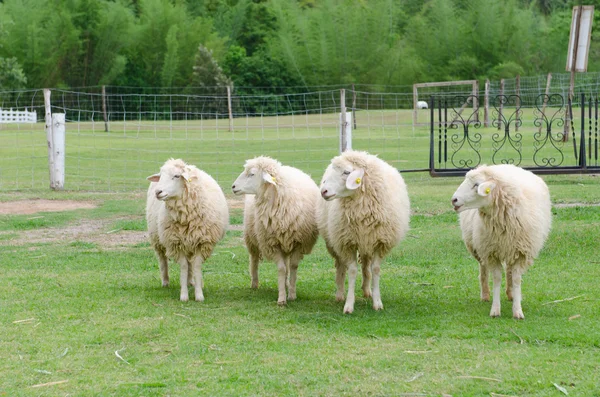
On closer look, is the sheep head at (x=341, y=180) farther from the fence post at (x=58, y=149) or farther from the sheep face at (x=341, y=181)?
the fence post at (x=58, y=149)

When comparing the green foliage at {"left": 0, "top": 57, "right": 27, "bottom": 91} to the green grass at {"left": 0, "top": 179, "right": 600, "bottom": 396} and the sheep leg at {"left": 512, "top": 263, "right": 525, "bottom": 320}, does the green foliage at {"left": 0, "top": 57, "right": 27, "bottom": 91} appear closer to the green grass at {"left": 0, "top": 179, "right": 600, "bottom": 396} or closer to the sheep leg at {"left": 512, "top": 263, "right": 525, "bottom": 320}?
the green grass at {"left": 0, "top": 179, "right": 600, "bottom": 396}

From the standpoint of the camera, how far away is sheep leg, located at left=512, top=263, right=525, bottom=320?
215 inches

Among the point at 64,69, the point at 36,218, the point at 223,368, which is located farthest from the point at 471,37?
the point at 223,368

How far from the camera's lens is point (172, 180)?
6289mm

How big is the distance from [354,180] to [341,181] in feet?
0.31

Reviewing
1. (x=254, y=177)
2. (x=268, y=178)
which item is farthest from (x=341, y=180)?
(x=254, y=177)

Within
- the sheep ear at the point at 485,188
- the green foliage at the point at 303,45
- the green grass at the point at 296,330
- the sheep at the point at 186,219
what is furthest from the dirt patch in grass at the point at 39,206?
the green foliage at the point at 303,45

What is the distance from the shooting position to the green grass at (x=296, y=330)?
4.23 meters

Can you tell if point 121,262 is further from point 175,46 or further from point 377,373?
point 175,46

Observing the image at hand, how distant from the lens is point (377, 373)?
4.36 m

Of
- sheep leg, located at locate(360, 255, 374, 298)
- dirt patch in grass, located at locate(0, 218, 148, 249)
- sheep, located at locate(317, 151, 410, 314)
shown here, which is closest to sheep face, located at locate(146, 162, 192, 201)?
sheep, located at locate(317, 151, 410, 314)

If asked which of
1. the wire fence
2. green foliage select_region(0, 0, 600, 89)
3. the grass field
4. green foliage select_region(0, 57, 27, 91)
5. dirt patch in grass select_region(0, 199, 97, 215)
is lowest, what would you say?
the grass field

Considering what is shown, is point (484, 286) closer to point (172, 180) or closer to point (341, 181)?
point (341, 181)

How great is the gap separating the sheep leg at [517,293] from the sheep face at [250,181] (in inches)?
74.3
